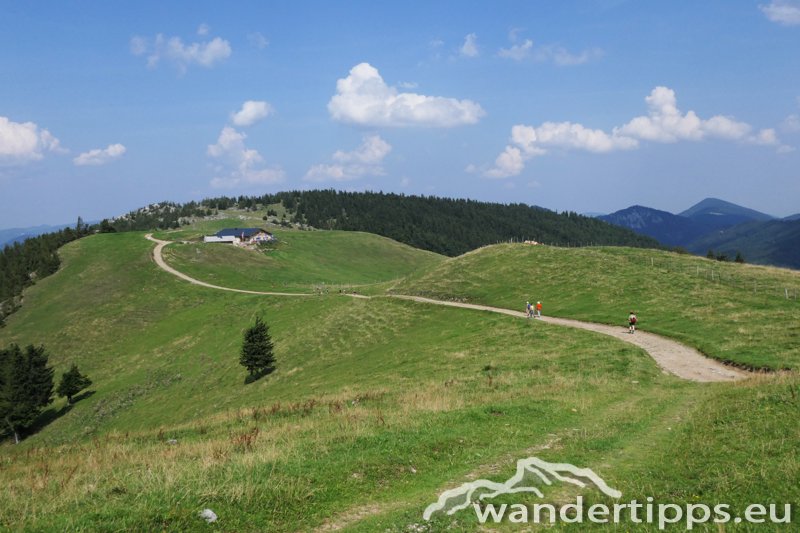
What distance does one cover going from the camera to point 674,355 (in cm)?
3180

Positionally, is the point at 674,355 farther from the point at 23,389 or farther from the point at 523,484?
the point at 23,389

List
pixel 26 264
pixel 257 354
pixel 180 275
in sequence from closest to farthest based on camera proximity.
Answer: pixel 257 354
pixel 180 275
pixel 26 264

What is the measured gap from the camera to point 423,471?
41.8 ft

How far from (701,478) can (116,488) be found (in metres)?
13.8

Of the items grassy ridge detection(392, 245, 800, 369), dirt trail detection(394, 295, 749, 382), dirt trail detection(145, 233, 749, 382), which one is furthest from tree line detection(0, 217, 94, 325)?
dirt trail detection(394, 295, 749, 382)

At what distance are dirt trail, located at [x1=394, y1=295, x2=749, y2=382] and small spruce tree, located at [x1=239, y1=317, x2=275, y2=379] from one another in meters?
33.1

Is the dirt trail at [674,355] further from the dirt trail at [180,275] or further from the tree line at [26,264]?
the tree line at [26,264]

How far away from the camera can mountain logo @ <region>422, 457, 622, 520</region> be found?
10.3 meters

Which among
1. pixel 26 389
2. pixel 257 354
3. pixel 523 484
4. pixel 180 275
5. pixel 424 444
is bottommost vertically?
pixel 26 389

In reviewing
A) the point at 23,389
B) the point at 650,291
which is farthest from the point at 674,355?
the point at 23,389

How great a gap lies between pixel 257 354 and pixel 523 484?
4945cm

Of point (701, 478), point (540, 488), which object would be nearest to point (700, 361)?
point (701, 478)

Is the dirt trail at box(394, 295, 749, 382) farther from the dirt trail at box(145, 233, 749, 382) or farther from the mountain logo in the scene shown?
the mountain logo

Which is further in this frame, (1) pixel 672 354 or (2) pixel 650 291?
(2) pixel 650 291
